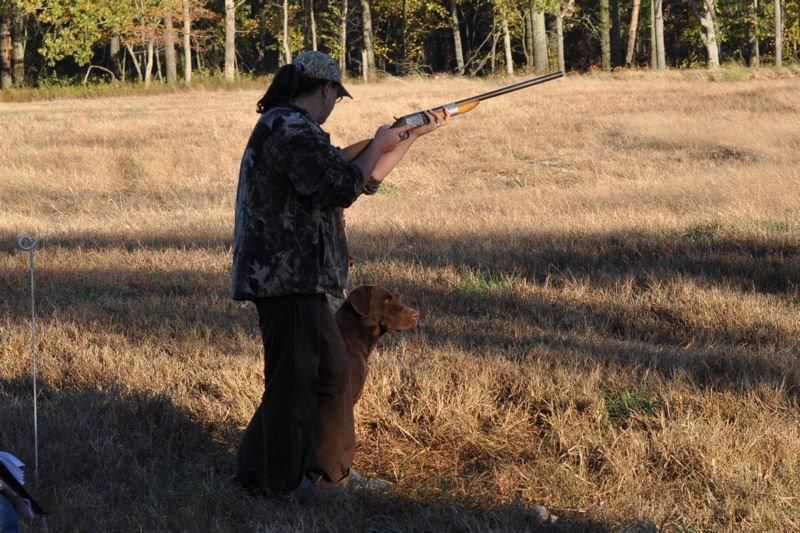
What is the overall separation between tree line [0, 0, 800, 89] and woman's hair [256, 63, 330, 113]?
39.2m

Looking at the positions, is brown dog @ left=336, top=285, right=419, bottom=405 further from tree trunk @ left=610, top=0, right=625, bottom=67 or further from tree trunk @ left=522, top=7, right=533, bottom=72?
tree trunk @ left=610, top=0, right=625, bottom=67

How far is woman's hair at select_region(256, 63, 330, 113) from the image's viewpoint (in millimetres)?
4562

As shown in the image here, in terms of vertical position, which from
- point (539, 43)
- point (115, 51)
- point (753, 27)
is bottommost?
point (539, 43)

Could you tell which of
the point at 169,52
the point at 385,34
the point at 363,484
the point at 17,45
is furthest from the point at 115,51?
the point at 363,484

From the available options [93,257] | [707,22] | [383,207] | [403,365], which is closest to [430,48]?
[707,22]

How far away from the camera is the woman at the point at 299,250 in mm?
4426

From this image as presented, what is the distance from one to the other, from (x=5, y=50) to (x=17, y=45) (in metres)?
0.61

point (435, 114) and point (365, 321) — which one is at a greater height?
point (435, 114)

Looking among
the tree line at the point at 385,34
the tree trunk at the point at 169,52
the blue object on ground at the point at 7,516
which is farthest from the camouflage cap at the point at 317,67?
the tree trunk at the point at 169,52

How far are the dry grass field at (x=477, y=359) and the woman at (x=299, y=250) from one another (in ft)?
1.19

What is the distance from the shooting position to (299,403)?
15.0 feet

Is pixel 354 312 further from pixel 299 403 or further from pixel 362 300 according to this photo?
pixel 299 403

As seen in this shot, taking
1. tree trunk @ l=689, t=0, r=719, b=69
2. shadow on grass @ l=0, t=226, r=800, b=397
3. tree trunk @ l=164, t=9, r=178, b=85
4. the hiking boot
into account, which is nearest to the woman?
the hiking boot

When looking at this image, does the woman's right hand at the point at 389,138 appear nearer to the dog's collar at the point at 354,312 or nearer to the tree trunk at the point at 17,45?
the dog's collar at the point at 354,312
